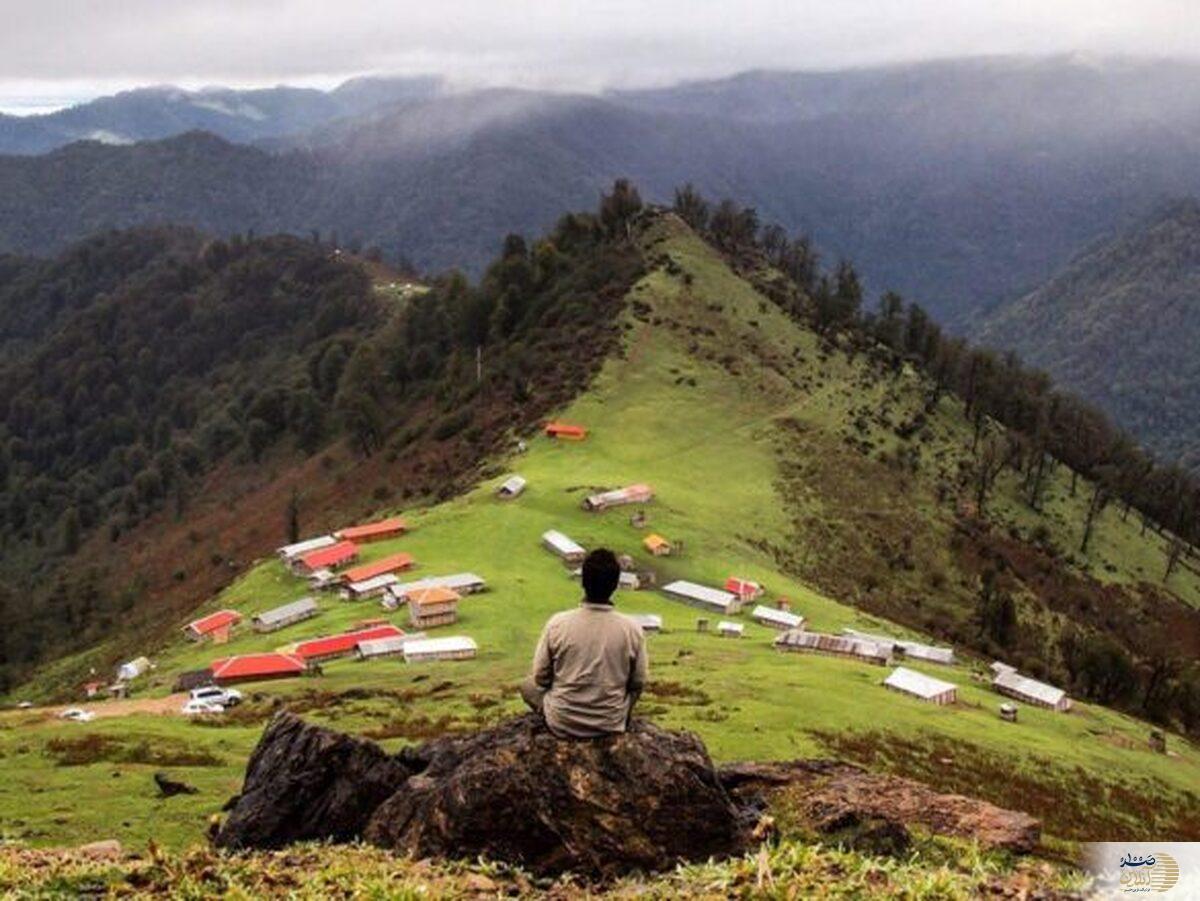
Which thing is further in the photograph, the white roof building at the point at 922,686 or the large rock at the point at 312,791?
the white roof building at the point at 922,686

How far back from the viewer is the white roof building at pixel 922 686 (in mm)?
52688

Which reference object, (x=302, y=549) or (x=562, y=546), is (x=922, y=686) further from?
(x=302, y=549)

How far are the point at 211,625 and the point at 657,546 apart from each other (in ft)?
103

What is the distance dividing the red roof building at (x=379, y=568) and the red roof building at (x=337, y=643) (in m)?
11.0

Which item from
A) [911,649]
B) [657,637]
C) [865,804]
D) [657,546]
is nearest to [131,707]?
[657,637]

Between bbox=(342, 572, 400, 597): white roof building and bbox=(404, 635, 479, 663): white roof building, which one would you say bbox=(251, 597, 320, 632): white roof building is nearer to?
bbox=(342, 572, 400, 597): white roof building

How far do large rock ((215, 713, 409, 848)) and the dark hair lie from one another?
6.01 metres

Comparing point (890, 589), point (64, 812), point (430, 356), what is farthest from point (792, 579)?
point (430, 356)

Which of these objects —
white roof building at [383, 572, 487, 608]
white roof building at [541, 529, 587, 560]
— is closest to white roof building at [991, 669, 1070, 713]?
white roof building at [541, 529, 587, 560]

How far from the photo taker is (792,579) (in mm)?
84125

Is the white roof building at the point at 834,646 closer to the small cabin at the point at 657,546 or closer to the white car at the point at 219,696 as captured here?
→ the small cabin at the point at 657,546

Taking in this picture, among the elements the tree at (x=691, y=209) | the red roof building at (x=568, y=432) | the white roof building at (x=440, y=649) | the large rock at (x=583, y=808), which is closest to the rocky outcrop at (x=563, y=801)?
the large rock at (x=583, y=808)

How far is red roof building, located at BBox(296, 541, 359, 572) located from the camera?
251ft

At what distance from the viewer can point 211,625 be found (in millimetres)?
67312
